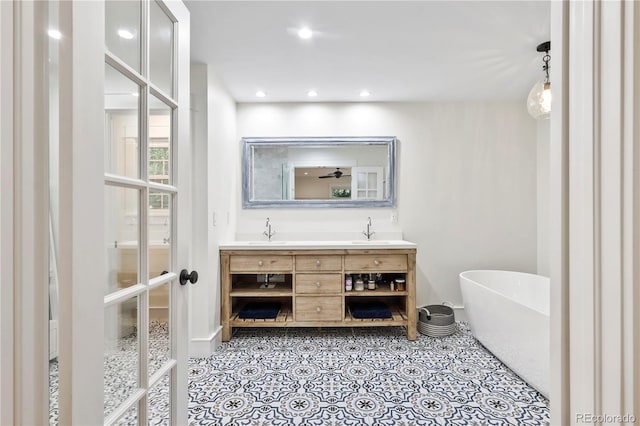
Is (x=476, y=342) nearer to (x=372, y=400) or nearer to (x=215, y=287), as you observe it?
(x=372, y=400)

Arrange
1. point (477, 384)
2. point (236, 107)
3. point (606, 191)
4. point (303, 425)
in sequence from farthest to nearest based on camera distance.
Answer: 1. point (236, 107)
2. point (477, 384)
3. point (303, 425)
4. point (606, 191)

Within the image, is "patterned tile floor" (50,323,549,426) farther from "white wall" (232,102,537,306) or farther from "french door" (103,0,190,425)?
"white wall" (232,102,537,306)

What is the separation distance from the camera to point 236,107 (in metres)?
3.18

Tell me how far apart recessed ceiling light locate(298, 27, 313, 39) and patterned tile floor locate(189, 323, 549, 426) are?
7.28 ft

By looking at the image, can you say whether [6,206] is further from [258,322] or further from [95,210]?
[258,322]

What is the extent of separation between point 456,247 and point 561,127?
9.71 feet

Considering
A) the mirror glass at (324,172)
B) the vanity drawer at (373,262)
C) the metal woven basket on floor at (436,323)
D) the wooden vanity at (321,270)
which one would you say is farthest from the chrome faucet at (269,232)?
the metal woven basket on floor at (436,323)

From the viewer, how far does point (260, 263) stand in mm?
2680

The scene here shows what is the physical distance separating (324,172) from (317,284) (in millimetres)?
1171

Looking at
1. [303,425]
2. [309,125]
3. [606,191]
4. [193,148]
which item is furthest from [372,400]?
[309,125]

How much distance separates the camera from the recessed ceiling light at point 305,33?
1926mm

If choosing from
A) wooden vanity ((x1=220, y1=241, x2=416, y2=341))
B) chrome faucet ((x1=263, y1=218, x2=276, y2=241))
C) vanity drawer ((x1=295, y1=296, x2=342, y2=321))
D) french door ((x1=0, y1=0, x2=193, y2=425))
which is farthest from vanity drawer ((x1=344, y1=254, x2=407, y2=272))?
french door ((x1=0, y1=0, x2=193, y2=425))

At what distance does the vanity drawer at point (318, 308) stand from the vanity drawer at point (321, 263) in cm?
Answer: 25

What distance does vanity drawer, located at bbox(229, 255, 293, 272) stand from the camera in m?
2.67
